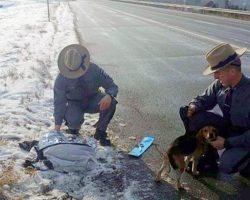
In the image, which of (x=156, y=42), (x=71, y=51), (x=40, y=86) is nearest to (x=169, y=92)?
(x=40, y=86)

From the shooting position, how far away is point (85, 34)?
18844 millimetres

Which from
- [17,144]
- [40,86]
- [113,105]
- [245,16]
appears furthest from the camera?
[245,16]

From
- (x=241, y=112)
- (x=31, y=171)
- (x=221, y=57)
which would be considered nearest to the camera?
(x=221, y=57)

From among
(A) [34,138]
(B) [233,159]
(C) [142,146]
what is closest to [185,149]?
(B) [233,159]

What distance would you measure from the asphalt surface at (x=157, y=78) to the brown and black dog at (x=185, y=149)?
0.24 m

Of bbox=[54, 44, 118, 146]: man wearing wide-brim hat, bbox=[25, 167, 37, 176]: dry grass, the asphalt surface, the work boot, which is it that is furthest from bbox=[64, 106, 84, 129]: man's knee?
bbox=[25, 167, 37, 176]: dry grass

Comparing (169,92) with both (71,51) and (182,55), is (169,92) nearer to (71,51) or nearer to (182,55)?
(71,51)

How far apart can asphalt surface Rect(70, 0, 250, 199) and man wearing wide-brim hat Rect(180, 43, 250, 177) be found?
25 centimetres

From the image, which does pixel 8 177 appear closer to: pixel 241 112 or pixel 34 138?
pixel 34 138

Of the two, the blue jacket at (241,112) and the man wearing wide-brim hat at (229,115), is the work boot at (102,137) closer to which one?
the man wearing wide-brim hat at (229,115)

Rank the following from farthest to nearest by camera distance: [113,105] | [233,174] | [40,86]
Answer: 1. [40,86]
2. [113,105]
3. [233,174]

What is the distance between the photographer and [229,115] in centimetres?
460

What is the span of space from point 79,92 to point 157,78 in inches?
179

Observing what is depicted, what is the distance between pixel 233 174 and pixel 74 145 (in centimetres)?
166
